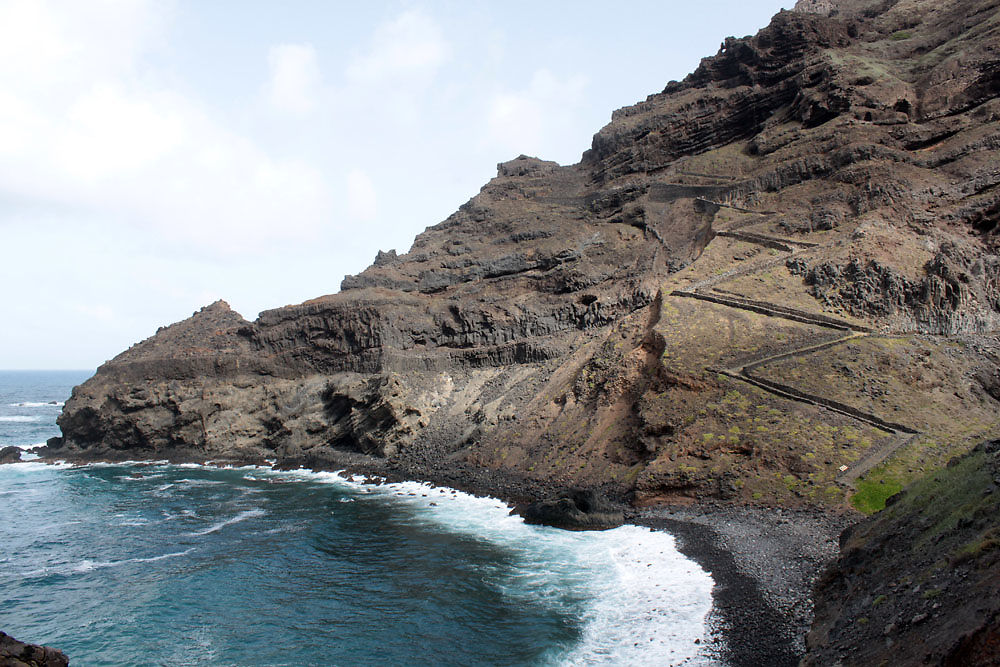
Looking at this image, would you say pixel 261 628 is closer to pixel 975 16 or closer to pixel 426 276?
pixel 426 276

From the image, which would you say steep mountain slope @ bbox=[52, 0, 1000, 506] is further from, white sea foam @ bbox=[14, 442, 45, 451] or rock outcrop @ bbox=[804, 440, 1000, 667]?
rock outcrop @ bbox=[804, 440, 1000, 667]

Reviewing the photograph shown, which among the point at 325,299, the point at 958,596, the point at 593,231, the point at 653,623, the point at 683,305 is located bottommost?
the point at 653,623

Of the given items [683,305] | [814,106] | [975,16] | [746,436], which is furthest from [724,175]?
[746,436]

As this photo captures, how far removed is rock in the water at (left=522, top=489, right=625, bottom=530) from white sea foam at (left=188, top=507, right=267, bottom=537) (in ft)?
53.0

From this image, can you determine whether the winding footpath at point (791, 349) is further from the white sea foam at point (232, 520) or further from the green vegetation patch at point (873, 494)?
the white sea foam at point (232, 520)

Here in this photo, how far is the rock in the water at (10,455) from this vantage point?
5744cm

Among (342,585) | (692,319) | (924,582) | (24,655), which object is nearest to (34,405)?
(342,585)

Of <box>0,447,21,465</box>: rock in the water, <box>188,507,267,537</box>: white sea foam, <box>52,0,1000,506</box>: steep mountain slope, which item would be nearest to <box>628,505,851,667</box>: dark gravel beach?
<box>52,0,1000,506</box>: steep mountain slope

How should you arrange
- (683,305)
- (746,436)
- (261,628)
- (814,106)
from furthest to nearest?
(814,106), (683,305), (746,436), (261,628)

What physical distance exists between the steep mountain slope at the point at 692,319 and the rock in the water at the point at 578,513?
2248 mm

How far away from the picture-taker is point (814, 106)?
182 feet

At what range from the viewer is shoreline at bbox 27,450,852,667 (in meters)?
18.5

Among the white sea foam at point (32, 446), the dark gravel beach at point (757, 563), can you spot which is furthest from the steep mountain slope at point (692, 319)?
the white sea foam at point (32, 446)

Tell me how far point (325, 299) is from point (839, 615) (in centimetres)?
5305
